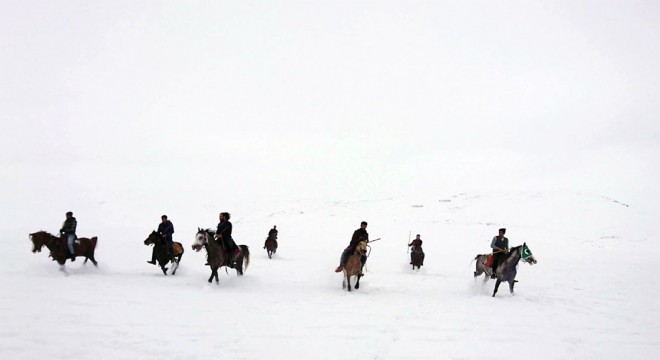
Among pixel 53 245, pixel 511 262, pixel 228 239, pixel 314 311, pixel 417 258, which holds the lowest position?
pixel 314 311

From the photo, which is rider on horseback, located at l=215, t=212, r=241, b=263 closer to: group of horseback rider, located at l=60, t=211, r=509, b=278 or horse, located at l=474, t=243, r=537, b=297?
group of horseback rider, located at l=60, t=211, r=509, b=278

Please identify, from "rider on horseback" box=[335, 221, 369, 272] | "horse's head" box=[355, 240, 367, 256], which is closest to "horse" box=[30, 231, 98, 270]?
"rider on horseback" box=[335, 221, 369, 272]

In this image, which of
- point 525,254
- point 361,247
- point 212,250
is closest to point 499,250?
point 525,254

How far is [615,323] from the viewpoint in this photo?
11297mm

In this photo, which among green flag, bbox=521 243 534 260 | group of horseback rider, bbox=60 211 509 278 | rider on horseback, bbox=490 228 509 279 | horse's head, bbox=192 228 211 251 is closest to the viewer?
horse's head, bbox=192 228 211 251

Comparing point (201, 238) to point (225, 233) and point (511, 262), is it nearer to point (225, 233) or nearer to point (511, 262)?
point (225, 233)

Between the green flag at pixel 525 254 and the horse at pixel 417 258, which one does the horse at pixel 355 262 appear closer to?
the green flag at pixel 525 254

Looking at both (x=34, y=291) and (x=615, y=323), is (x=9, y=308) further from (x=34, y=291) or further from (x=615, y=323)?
(x=615, y=323)

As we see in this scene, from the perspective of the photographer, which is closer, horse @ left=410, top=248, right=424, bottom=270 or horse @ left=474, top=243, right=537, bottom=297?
horse @ left=474, top=243, right=537, bottom=297

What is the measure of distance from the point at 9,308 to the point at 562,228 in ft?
136

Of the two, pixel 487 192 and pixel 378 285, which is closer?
pixel 378 285

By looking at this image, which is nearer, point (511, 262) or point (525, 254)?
point (525, 254)

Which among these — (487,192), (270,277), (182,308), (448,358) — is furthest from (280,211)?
(448,358)

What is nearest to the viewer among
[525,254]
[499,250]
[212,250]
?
[212,250]
